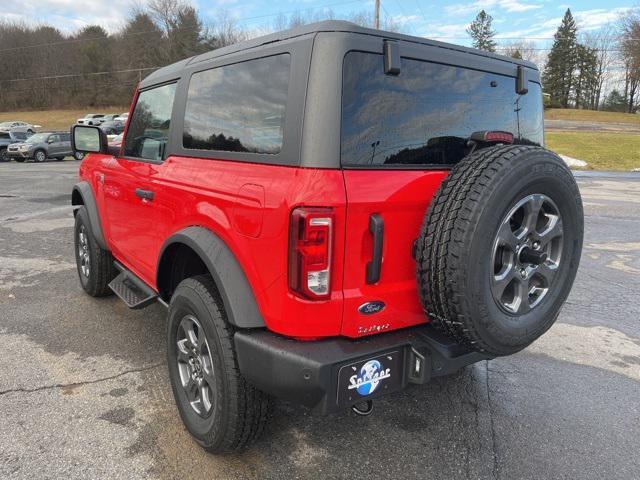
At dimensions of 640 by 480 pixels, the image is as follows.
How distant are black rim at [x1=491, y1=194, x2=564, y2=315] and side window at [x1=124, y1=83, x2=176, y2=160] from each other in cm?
208

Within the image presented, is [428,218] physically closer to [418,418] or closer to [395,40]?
[395,40]

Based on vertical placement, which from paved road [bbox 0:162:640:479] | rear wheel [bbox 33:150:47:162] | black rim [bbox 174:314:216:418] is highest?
rear wheel [bbox 33:150:47:162]

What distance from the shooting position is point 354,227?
6.23ft

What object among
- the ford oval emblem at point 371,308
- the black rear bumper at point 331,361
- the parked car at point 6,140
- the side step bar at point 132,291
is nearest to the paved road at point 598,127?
the parked car at point 6,140

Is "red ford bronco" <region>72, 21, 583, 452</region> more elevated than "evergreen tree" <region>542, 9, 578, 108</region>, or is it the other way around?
"evergreen tree" <region>542, 9, 578, 108</region>

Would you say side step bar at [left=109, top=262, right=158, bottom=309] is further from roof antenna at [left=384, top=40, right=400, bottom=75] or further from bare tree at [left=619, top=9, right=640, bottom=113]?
bare tree at [left=619, top=9, right=640, bottom=113]

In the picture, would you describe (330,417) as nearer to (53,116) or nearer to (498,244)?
(498,244)

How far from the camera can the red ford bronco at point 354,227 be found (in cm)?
189

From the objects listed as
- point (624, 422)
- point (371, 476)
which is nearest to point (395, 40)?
point (371, 476)

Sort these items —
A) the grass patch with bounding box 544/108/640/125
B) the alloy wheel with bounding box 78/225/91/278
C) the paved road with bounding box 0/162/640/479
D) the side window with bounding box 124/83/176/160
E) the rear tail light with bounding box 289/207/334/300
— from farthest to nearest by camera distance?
the grass patch with bounding box 544/108/640/125
the alloy wheel with bounding box 78/225/91/278
the side window with bounding box 124/83/176/160
the paved road with bounding box 0/162/640/479
the rear tail light with bounding box 289/207/334/300

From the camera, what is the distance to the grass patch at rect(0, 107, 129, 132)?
6043cm

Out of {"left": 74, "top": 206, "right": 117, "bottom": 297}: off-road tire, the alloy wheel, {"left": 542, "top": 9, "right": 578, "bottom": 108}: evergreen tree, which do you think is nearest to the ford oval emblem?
{"left": 74, "top": 206, "right": 117, "bottom": 297}: off-road tire

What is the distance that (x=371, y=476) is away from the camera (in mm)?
2281

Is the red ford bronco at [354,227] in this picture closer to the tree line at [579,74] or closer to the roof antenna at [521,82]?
the roof antenna at [521,82]
